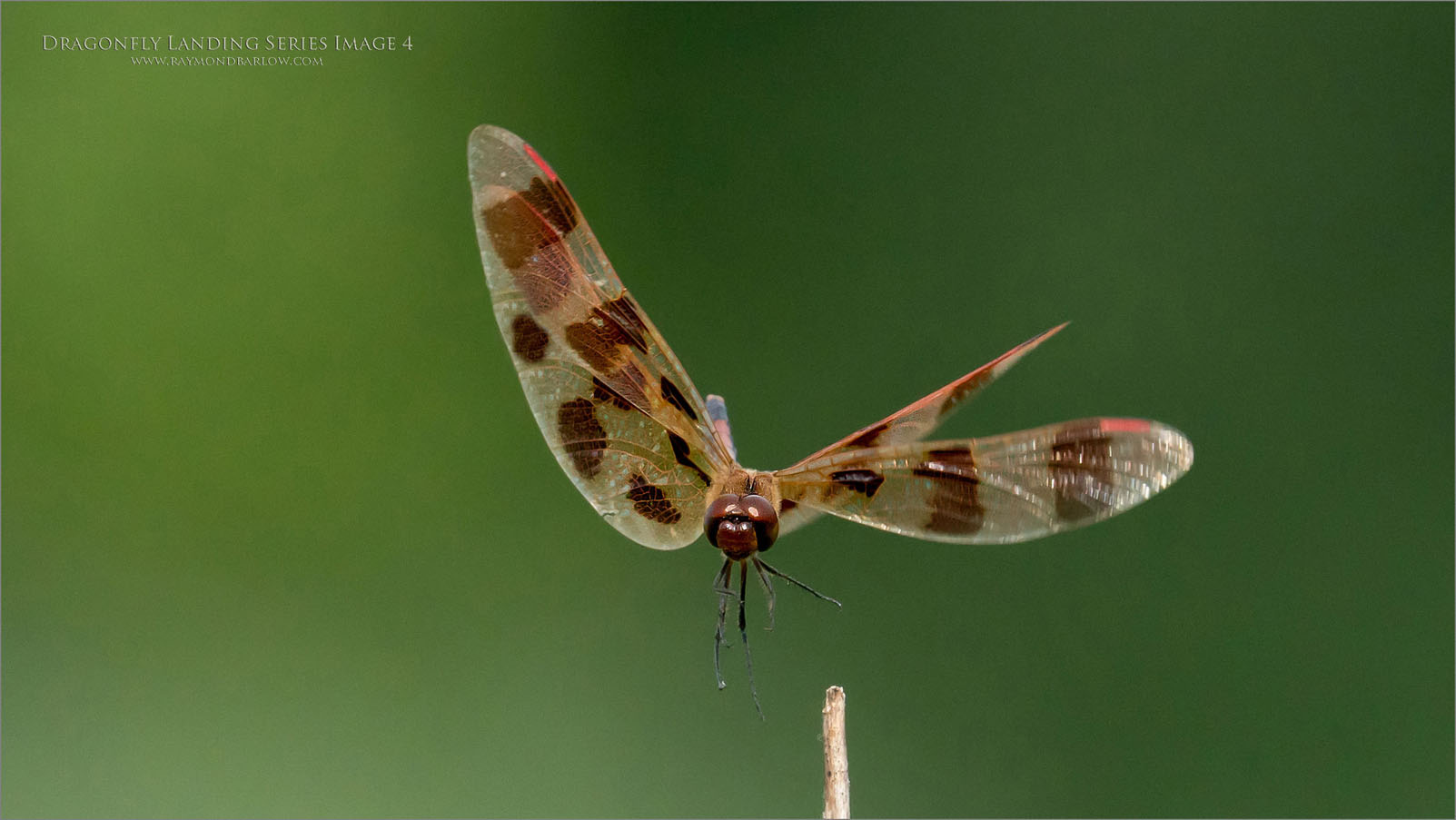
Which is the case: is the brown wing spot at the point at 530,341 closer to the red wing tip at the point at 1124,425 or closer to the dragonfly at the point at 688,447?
the dragonfly at the point at 688,447

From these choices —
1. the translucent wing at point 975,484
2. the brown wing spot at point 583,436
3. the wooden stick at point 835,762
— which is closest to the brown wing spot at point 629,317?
the brown wing spot at point 583,436

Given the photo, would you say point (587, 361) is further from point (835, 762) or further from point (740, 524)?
point (835, 762)

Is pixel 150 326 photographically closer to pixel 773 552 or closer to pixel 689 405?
pixel 773 552

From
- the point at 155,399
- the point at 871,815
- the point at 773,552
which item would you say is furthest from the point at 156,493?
→ the point at 871,815

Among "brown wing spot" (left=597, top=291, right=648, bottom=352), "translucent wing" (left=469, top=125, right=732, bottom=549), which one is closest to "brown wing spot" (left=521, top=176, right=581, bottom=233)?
"translucent wing" (left=469, top=125, right=732, bottom=549)

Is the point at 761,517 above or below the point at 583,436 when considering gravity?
below

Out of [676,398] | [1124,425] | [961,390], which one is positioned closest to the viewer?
[1124,425]

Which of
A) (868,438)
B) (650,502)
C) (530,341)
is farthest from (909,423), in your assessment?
(530,341)
